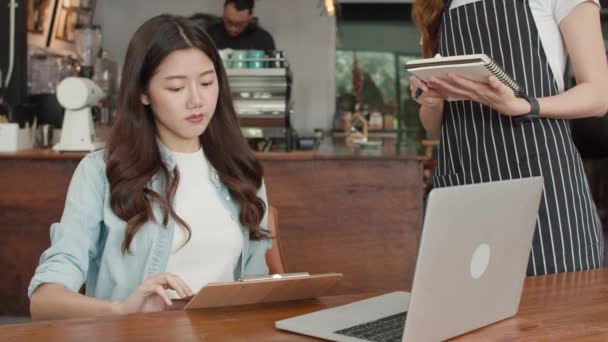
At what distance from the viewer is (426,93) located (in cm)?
180

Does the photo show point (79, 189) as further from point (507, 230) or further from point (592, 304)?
point (592, 304)

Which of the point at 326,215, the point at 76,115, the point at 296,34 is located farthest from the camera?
the point at 296,34

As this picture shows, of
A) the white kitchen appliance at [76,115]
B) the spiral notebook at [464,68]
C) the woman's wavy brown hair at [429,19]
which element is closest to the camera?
the spiral notebook at [464,68]

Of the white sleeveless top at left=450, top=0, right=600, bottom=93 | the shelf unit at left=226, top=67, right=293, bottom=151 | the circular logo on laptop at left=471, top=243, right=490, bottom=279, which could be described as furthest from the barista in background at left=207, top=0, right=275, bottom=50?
the circular logo on laptop at left=471, top=243, right=490, bottom=279

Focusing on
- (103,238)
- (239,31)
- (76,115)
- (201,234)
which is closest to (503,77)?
(201,234)

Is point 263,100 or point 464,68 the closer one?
point 464,68

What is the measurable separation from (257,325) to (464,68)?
675 mm

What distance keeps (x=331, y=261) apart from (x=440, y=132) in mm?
1855

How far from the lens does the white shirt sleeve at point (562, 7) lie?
174 cm

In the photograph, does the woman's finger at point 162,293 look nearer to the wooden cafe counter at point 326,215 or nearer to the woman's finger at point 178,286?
the woman's finger at point 178,286

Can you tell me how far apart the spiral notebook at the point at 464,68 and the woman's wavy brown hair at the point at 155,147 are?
0.47 metres

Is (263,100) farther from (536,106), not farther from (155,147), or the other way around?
(536,106)

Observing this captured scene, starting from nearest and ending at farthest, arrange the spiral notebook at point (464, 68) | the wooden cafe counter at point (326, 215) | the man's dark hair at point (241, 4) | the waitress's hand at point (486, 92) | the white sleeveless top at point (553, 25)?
the spiral notebook at point (464, 68)
the waitress's hand at point (486, 92)
the white sleeveless top at point (553, 25)
the wooden cafe counter at point (326, 215)
the man's dark hair at point (241, 4)

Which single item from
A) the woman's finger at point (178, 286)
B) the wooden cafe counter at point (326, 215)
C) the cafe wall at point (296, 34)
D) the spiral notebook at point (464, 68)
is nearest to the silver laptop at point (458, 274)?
the woman's finger at point (178, 286)
